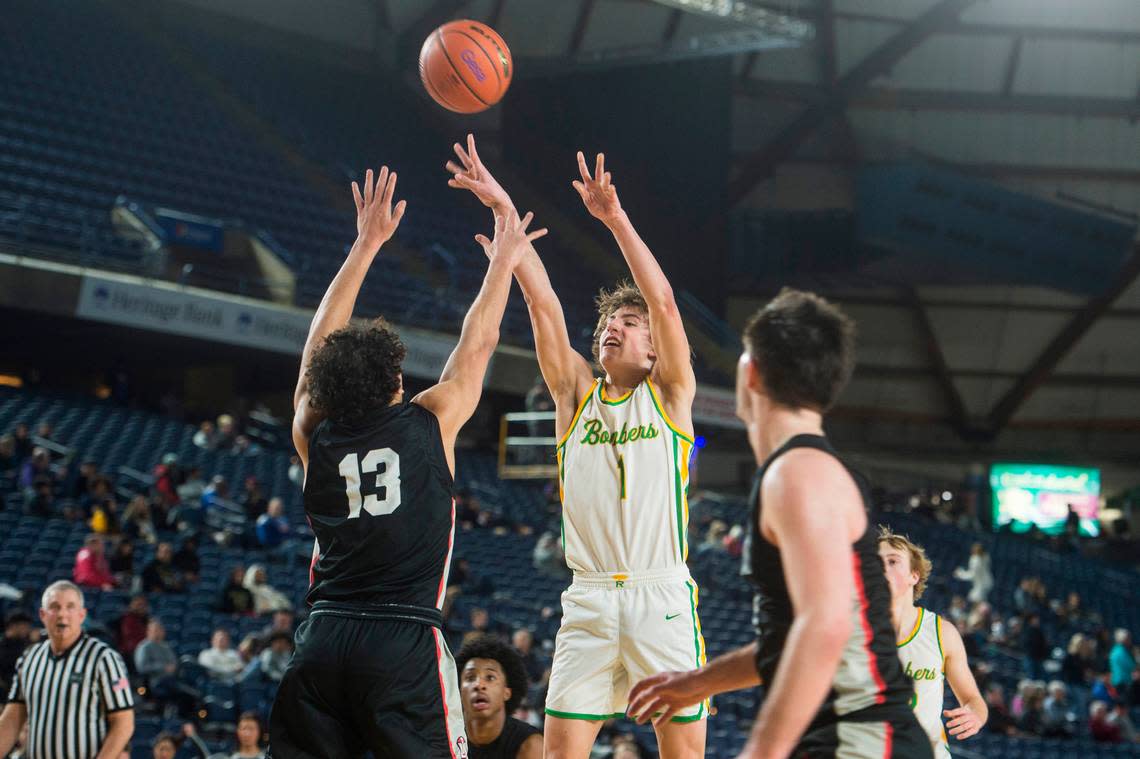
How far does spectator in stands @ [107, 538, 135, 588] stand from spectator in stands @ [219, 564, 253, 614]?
2.87 feet

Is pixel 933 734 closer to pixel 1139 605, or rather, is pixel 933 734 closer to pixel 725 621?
pixel 725 621

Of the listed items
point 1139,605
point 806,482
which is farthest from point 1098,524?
point 806,482

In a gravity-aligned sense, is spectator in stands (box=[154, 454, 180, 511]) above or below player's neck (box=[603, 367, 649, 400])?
above

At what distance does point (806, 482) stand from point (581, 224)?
73.1 feet

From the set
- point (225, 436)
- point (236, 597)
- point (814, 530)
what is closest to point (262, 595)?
point (236, 597)

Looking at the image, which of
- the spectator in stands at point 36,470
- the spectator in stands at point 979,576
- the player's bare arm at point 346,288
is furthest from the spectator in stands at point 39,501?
the spectator in stands at point 979,576

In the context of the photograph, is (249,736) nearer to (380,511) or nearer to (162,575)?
(162,575)

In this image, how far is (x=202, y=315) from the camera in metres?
18.2

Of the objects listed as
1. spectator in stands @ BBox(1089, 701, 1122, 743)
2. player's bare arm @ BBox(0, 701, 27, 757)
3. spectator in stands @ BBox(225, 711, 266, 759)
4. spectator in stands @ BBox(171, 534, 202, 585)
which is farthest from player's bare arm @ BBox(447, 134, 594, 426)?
spectator in stands @ BBox(1089, 701, 1122, 743)

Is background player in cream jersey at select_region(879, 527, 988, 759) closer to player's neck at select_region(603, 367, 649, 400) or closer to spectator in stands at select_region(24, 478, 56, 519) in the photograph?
player's neck at select_region(603, 367, 649, 400)

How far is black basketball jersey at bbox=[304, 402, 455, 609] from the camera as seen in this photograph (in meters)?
3.79

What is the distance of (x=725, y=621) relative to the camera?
51.4 ft

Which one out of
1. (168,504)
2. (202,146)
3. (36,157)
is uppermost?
(202,146)

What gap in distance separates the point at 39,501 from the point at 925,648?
32.9ft
